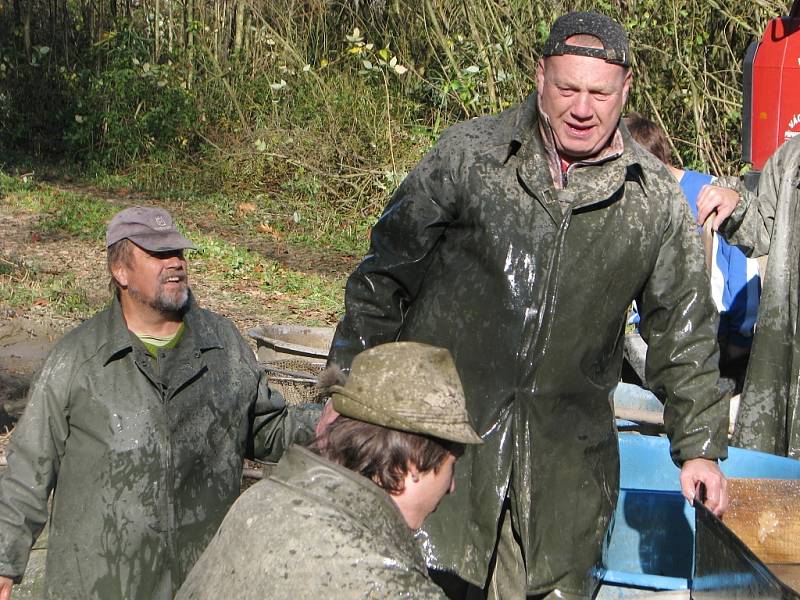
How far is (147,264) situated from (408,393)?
68.9 inches

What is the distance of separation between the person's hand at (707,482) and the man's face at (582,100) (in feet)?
3.32

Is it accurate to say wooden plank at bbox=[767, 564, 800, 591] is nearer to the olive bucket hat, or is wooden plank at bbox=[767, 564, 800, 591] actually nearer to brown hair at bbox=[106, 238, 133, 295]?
the olive bucket hat

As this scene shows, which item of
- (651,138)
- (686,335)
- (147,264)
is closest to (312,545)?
(147,264)

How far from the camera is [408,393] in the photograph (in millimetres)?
2264

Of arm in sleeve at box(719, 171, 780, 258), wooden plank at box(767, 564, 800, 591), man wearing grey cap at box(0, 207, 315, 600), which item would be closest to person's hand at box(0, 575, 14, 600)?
man wearing grey cap at box(0, 207, 315, 600)

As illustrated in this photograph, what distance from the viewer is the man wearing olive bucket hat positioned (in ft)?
6.73

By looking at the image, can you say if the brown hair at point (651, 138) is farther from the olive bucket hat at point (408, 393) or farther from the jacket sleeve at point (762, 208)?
the olive bucket hat at point (408, 393)

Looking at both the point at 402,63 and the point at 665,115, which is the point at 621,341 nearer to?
the point at 665,115

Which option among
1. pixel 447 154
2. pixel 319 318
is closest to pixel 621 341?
pixel 447 154

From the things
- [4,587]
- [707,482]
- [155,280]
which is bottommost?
[4,587]

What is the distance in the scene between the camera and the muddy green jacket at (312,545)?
204 centimetres

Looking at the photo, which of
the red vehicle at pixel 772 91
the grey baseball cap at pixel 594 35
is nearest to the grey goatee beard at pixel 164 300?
the grey baseball cap at pixel 594 35

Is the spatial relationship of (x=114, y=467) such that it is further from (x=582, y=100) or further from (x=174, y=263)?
(x=582, y=100)

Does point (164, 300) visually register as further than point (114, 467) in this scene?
Yes
